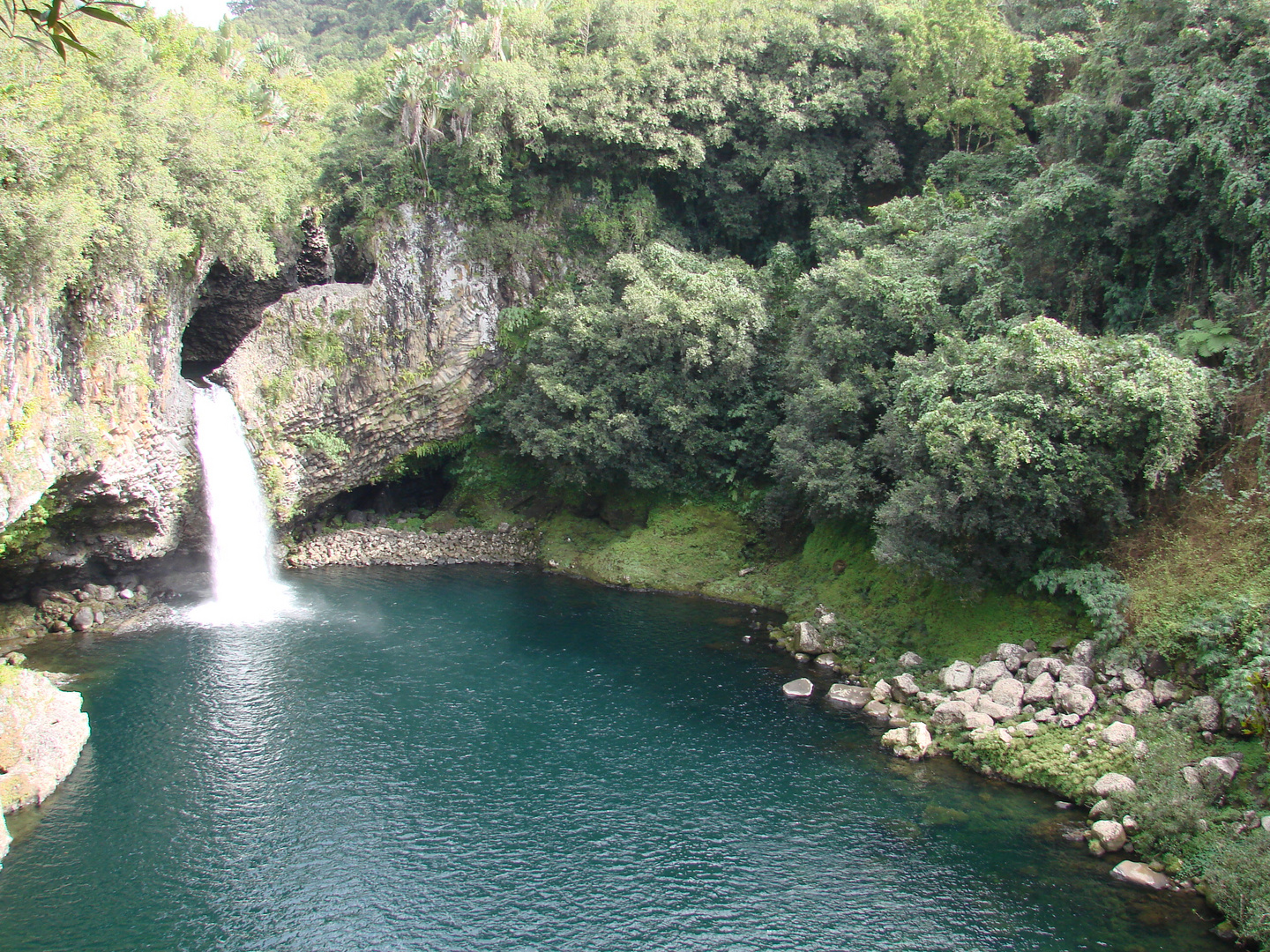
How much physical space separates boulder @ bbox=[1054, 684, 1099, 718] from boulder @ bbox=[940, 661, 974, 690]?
2.12m

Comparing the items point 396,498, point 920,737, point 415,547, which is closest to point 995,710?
point 920,737

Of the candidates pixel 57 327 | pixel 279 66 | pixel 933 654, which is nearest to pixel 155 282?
pixel 57 327

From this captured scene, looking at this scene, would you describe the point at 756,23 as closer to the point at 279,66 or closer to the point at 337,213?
the point at 337,213

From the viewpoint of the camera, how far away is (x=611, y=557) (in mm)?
30797

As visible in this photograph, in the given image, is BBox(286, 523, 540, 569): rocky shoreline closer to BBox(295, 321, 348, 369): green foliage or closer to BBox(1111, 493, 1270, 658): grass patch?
BBox(295, 321, 348, 369): green foliage

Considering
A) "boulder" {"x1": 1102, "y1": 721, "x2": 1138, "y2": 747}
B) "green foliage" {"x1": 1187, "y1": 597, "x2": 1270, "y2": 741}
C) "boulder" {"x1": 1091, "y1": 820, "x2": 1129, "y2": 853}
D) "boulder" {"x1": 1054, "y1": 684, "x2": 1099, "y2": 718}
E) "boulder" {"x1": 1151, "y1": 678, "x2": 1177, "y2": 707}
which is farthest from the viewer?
"boulder" {"x1": 1054, "y1": 684, "x2": 1099, "y2": 718}

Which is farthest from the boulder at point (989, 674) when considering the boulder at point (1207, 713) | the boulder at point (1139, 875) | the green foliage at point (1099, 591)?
the boulder at point (1139, 875)

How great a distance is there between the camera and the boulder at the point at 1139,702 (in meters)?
16.2

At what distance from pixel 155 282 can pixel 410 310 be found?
9500mm

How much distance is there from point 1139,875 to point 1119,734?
3.06 metres

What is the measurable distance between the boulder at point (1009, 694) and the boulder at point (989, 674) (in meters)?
0.41

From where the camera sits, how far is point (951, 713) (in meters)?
18.3

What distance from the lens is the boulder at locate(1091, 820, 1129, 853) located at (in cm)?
1423

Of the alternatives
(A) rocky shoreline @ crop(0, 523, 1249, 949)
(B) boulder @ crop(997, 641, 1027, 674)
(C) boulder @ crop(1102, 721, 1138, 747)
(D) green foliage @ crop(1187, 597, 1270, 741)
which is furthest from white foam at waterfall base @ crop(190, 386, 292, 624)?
(D) green foliage @ crop(1187, 597, 1270, 741)
